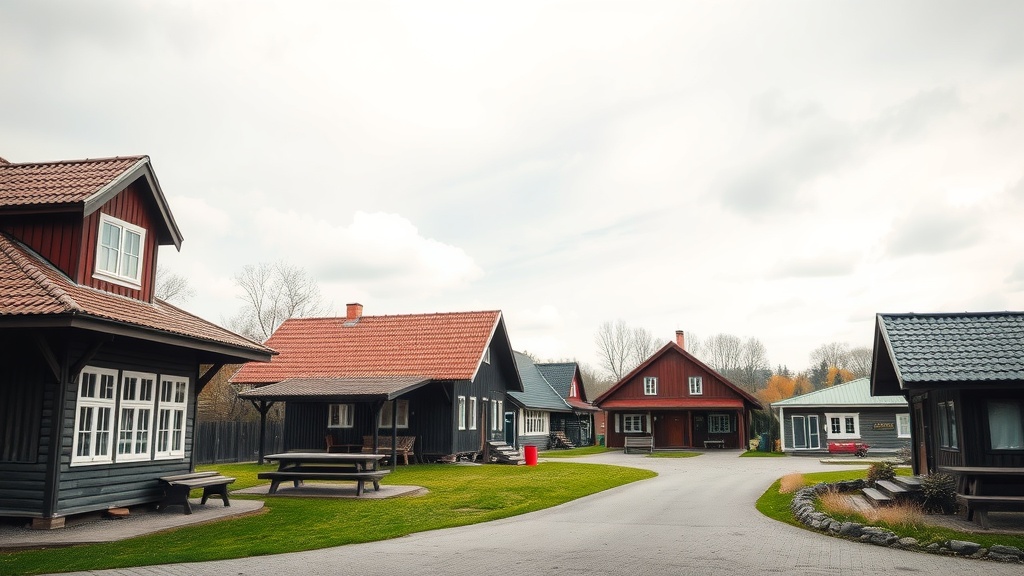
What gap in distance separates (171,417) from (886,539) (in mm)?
12948

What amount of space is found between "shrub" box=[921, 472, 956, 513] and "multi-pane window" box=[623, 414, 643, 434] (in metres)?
32.5

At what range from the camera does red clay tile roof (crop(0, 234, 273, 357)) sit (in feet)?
38.1

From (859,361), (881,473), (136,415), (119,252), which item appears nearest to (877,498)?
(881,473)

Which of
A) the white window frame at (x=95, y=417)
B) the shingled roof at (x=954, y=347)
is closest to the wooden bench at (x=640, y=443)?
the shingled roof at (x=954, y=347)

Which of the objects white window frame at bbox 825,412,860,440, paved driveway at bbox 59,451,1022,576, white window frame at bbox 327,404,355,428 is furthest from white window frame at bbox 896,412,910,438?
paved driveway at bbox 59,451,1022,576

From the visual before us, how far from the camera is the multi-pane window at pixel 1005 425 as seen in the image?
47.3 ft

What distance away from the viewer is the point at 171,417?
15.7 metres

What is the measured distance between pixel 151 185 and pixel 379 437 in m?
15.0

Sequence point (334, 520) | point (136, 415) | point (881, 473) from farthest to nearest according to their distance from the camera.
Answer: point (881, 473)
point (136, 415)
point (334, 520)

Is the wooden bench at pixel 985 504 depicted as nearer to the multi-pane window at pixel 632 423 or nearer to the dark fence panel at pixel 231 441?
the dark fence panel at pixel 231 441

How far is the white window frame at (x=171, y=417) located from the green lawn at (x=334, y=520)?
2257 mm

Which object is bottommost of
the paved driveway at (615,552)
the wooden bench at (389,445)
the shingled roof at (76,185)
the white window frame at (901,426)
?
the paved driveway at (615,552)

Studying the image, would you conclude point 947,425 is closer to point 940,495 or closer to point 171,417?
point 940,495

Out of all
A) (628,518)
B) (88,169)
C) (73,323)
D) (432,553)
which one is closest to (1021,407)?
(628,518)
